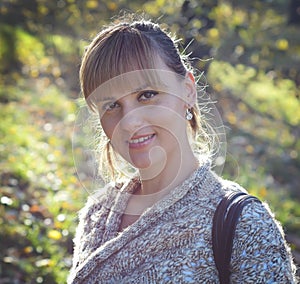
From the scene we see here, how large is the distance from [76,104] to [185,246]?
243 inches

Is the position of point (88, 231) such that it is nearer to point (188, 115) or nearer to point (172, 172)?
point (172, 172)

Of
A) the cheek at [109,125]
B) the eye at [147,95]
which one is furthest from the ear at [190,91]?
the cheek at [109,125]

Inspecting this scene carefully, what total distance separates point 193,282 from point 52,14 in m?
6.87

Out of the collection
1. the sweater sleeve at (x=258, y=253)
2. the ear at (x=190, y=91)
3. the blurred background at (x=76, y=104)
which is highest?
the ear at (x=190, y=91)

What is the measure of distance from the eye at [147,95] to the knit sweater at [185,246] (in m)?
0.29

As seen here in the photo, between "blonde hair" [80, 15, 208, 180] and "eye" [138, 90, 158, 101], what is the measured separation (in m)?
0.08

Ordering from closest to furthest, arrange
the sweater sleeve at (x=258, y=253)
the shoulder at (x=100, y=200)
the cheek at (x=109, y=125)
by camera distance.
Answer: the sweater sleeve at (x=258, y=253)
the cheek at (x=109, y=125)
the shoulder at (x=100, y=200)

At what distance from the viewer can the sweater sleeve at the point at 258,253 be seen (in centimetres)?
168

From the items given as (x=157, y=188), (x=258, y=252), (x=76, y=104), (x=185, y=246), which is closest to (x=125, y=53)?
(x=157, y=188)

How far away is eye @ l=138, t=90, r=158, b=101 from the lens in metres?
1.97

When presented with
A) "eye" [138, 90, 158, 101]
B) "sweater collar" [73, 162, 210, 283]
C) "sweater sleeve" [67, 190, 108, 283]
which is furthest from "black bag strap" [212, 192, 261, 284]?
"sweater sleeve" [67, 190, 108, 283]

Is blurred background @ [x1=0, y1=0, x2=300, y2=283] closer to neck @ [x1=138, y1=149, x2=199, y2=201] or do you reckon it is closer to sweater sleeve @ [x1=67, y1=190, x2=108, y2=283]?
sweater sleeve @ [x1=67, y1=190, x2=108, y2=283]

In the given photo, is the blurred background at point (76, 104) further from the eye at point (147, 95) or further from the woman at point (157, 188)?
the eye at point (147, 95)

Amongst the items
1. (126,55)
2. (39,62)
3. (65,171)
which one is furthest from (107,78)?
(39,62)
